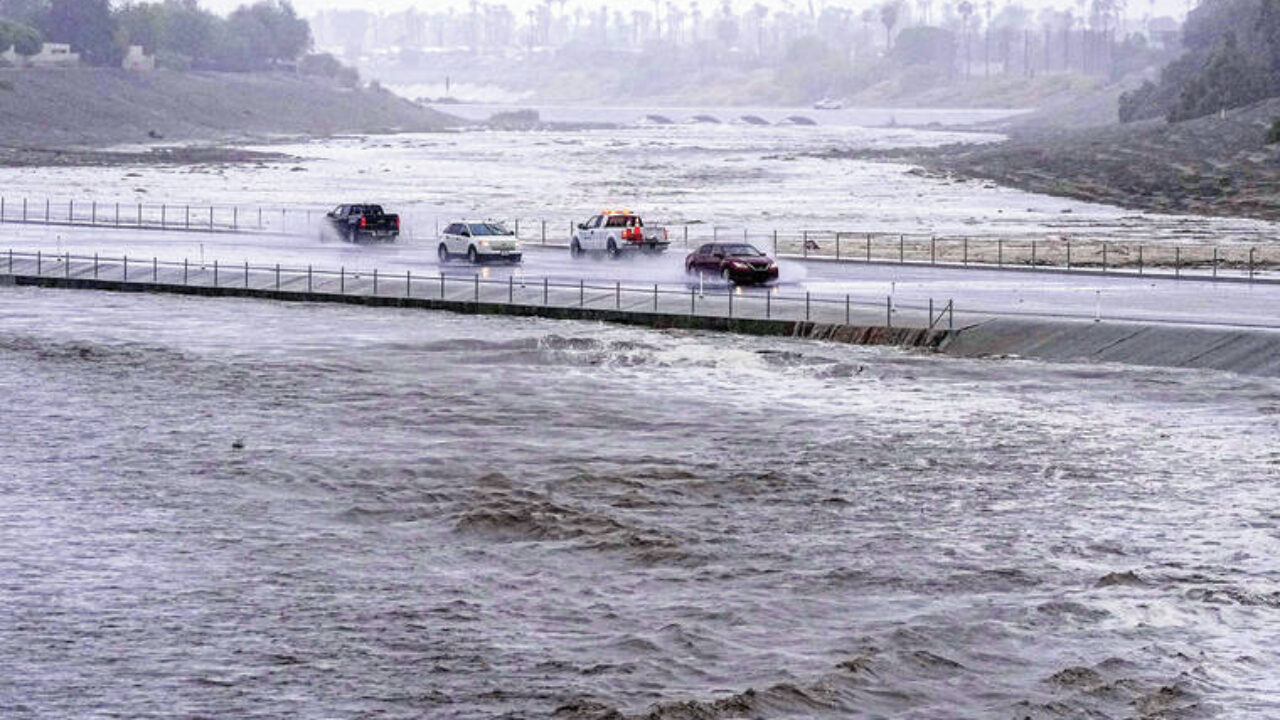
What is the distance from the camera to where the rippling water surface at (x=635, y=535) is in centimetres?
2945

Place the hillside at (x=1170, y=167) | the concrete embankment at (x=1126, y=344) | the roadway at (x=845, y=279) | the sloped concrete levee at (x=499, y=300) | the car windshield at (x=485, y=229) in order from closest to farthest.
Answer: the concrete embankment at (x=1126, y=344) → the sloped concrete levee at (x=499, y=300) → the roadway at (x=845, y=279) → the car windshield at (x=485, y=229) → the hillside at (x=1170, y=167)

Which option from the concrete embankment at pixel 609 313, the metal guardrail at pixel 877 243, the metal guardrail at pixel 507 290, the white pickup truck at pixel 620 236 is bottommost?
the concrete embankment at pixel 609 313

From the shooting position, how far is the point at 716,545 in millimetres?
37344

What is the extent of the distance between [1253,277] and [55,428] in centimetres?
3997

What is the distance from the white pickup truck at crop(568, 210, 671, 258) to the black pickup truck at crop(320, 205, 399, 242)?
1387 cm

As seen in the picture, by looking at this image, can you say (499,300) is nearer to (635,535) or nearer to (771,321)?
(771,321)

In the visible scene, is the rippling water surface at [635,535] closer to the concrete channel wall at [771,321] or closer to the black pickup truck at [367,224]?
the concrete channel wall at [771,321]

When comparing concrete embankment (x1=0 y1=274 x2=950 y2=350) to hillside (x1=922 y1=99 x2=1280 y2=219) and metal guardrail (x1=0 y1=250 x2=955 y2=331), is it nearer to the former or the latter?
metal guardrail (x1=0 y1=250 x2=955 y2=331)

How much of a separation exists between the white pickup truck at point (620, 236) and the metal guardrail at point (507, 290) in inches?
313

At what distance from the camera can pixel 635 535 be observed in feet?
125

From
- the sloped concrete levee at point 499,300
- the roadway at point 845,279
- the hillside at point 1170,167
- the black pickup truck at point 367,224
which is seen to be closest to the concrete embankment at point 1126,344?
the sloped concrete levee at point 499,300

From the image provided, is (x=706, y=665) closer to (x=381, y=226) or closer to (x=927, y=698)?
(x=927, y=698)

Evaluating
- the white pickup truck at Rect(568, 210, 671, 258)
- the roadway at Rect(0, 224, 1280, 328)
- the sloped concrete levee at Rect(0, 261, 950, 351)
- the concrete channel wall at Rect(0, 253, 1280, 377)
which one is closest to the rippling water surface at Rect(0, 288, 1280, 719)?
the concrete channel wall at Rect(0, 253, 1280, 377)

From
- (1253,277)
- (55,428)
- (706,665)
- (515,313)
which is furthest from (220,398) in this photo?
(1253,277)
